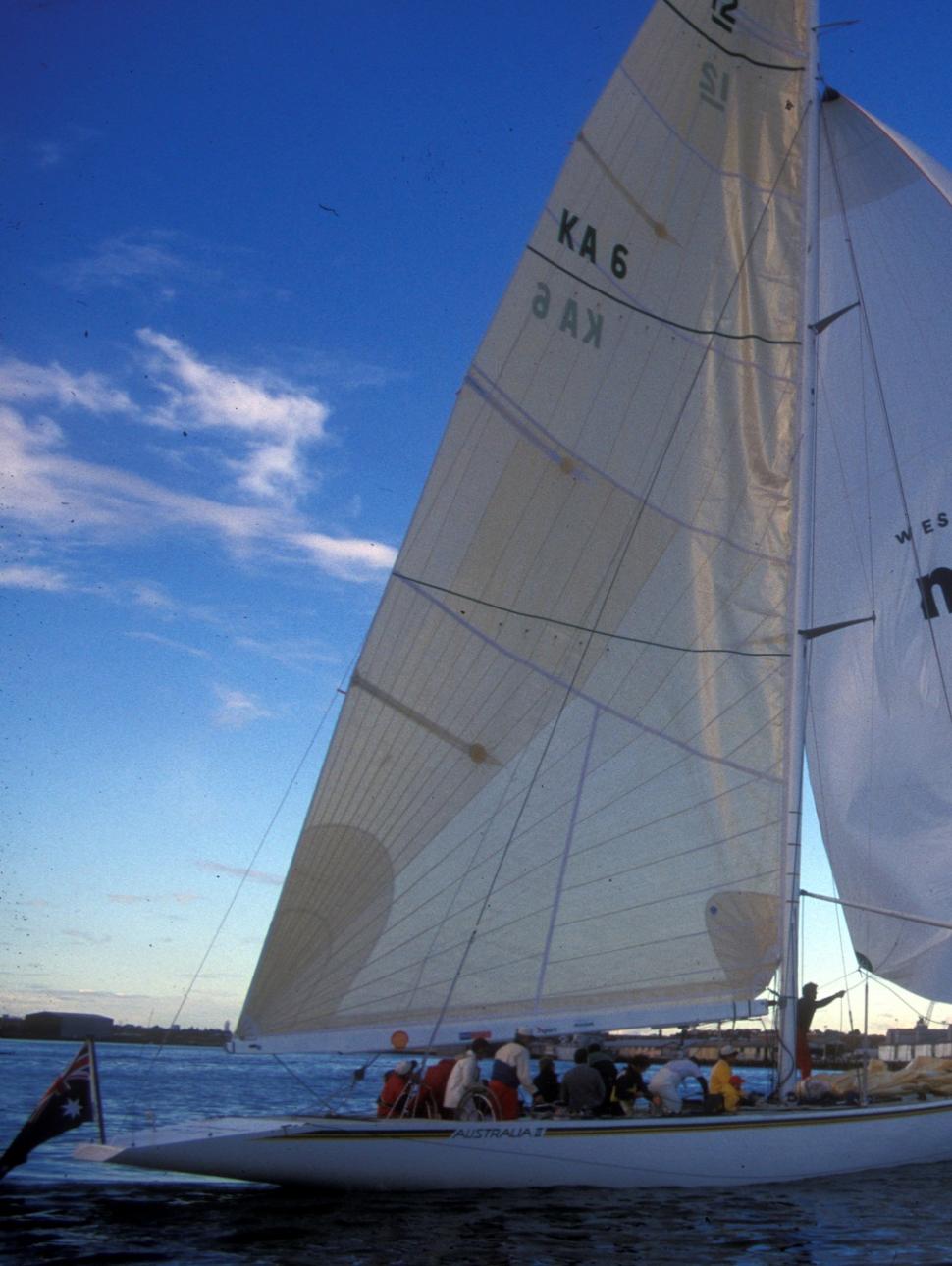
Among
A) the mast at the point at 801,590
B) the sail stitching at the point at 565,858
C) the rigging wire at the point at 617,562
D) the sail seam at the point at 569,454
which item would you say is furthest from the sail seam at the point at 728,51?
the sail stitching at the point at 565,858

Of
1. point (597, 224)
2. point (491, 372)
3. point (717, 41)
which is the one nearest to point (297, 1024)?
point (491, 372)

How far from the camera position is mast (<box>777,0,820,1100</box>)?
1278 cm

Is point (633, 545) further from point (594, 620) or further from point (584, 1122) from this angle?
point (584, 1122)

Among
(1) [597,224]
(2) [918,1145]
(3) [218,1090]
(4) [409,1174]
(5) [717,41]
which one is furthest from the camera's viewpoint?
(3) [218,1090]

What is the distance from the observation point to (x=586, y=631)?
1307 cm

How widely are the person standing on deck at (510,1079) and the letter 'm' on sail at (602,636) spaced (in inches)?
10.2

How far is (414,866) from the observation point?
11859 mm

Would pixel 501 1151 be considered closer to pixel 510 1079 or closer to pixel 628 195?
pixel 510 1079

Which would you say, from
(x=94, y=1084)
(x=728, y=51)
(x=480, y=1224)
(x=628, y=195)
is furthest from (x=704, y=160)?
(x=94, y=1084)

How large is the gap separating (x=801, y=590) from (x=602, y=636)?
2210 millimetres

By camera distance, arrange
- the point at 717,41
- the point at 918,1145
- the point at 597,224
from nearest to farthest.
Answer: the point at 918,1145 < the point at 597,224 < the point at 717,41

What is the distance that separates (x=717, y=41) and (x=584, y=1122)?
11416 millimetres

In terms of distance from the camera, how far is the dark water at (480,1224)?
916 cm

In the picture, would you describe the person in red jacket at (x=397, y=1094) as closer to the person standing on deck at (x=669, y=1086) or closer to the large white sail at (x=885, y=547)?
the person standing on deck at (x=669, y=1086)
